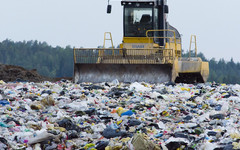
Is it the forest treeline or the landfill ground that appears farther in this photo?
the forest treeline

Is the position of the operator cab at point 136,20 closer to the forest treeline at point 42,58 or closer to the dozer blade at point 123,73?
the dozer blade at point 123,73

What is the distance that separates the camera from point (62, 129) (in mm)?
5387

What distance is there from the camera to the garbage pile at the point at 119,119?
476cm

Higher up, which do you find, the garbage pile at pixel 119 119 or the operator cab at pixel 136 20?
the operator cab at pixel 136 20

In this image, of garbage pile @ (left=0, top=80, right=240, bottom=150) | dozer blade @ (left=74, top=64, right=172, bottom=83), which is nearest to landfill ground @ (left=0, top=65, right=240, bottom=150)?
garbage pile @ (left=0, top=80, right=240, bottom=150)

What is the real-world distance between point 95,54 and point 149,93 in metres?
3.39

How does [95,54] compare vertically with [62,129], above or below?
above

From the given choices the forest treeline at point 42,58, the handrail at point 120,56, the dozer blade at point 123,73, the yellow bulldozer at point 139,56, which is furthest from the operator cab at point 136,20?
the forest treeline at point 42,58

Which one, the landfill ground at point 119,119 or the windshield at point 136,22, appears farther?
the windshield at point 136,22

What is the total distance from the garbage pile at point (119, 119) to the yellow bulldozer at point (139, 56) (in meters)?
1.89

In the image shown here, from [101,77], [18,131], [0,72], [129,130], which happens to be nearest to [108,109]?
[129,130]

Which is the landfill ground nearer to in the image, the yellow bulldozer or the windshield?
the yellow bulldozer

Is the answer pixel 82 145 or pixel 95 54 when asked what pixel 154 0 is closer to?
pixel 95 54

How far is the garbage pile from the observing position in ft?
15.6
